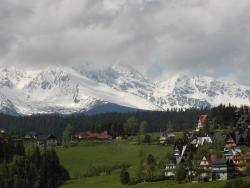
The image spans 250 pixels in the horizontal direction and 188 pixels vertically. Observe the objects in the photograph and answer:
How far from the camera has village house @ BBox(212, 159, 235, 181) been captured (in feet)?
600

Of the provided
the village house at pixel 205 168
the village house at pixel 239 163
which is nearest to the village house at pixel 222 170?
the village house at pixel 205 168

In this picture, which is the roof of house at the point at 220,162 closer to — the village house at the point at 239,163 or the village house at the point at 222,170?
the village house at the point at 222,170

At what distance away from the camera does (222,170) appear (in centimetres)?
18438

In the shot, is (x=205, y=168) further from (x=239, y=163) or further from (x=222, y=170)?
(x=239, y=163)

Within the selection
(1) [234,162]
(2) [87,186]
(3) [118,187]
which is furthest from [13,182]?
(1) [234,162]

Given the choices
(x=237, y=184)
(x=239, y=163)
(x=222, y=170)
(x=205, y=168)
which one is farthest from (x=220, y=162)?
(x=237, y=184)

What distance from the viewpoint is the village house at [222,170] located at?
18288 cm

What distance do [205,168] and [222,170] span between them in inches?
179

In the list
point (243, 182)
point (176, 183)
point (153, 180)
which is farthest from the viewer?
point (153, 180)

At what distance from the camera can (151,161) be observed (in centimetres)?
19812

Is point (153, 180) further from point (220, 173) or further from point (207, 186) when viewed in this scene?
point (207, 186)

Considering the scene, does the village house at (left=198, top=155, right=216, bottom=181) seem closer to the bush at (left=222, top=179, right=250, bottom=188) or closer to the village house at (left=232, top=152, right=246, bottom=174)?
the village house at (left=232, top=152, right=246, bottom=174)

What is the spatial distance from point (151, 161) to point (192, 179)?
20.6 m

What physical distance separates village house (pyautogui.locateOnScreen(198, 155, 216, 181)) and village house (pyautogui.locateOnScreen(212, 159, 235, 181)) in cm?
120
